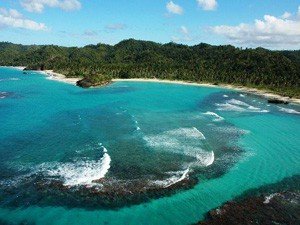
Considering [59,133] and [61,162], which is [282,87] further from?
[61,162]

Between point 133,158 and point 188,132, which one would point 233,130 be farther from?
point 133,158

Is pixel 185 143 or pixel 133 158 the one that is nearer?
pixel 133 158

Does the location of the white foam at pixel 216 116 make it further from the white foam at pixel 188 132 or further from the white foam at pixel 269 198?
the white foam at pixel 269 198

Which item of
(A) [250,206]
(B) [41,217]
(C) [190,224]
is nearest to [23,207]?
(B) [41,217]

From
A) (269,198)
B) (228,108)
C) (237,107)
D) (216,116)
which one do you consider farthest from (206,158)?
(237,107)

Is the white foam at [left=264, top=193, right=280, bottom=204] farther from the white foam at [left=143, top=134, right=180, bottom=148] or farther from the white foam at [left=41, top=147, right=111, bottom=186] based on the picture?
the white foam at [left=143, top=134, right=180, bottom=148]

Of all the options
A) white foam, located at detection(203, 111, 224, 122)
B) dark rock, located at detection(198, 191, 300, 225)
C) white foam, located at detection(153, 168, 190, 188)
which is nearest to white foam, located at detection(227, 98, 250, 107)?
white foam, located at detection(203, 111, 224, 122)
